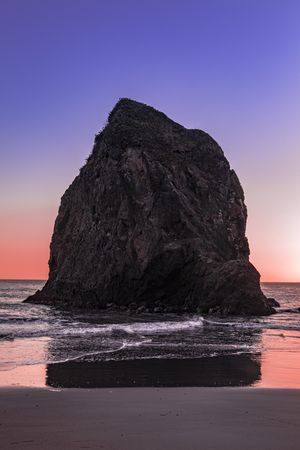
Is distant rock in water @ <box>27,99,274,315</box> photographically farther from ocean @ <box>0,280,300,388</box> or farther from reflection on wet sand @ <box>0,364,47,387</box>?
reflection on wet sand @ <box>0,364,47,387</box>

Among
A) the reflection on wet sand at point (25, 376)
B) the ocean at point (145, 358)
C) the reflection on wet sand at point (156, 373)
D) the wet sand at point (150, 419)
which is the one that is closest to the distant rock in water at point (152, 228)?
the ocean at point (145, 358)

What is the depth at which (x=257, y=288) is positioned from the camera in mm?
40344

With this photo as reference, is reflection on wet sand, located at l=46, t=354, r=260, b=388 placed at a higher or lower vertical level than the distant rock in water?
lower

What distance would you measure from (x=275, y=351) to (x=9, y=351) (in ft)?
28.9

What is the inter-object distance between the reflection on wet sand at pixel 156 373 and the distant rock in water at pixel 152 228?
25.7 metres

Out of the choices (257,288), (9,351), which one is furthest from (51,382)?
(257,288)

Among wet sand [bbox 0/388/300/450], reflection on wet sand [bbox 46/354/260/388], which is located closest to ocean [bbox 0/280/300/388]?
reflection on wet sand [bbox 46/354/260/388]

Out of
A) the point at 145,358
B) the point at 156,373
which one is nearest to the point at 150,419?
the point at 156,373

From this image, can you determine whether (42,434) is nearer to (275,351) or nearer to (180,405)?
(180,405)

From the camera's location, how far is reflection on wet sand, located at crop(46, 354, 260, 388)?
10570mm

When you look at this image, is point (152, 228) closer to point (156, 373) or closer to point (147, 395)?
point (156, 373)

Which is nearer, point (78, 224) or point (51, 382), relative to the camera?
point (51, 382)

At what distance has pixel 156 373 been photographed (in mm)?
11922

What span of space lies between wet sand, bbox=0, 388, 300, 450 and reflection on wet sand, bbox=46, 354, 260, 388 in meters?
1.05
